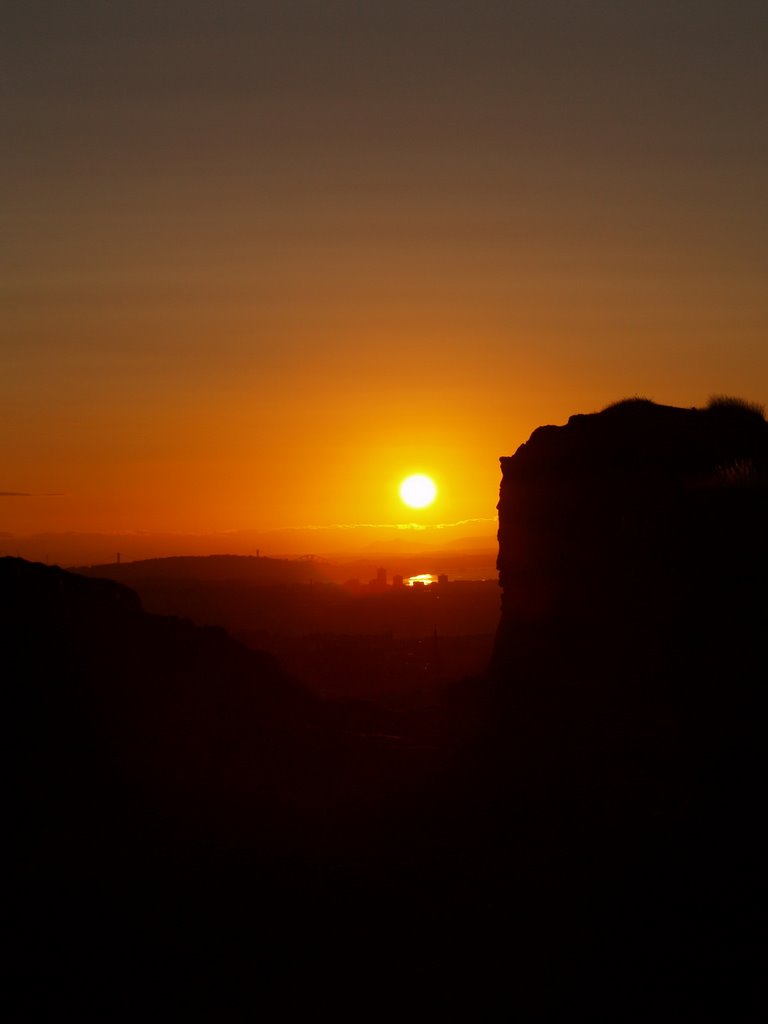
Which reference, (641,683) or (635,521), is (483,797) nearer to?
(641,683)

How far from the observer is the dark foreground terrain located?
11297 millimetres

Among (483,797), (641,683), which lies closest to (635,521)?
(641,683)

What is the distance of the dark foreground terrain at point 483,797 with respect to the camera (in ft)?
37.1

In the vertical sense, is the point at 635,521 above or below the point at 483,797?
above

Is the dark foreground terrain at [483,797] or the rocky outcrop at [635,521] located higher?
the rocky outcrop at [635,521]

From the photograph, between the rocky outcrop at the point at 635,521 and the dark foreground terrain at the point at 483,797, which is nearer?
the dark foreground terrain at the point at 483,797

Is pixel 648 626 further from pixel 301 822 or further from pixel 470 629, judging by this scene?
pixel 470 629

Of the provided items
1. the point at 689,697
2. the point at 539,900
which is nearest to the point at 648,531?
the point at 689,697

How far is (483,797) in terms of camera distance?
20.4 m

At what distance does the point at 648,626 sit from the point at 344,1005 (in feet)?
26.5

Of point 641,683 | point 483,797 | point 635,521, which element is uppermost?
point 635,521

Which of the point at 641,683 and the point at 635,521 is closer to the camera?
the point at 641,683

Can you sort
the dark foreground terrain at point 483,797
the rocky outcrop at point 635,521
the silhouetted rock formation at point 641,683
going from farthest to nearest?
the rocky outcrop at point 635,521 < the dark foreground terrain at point 483,797 < the silhouetted rock formation at point 641,683

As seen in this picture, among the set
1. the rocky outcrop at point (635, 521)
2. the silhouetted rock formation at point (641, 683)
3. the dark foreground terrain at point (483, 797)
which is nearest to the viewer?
the silhouetted rock formation at point (641, 683)
